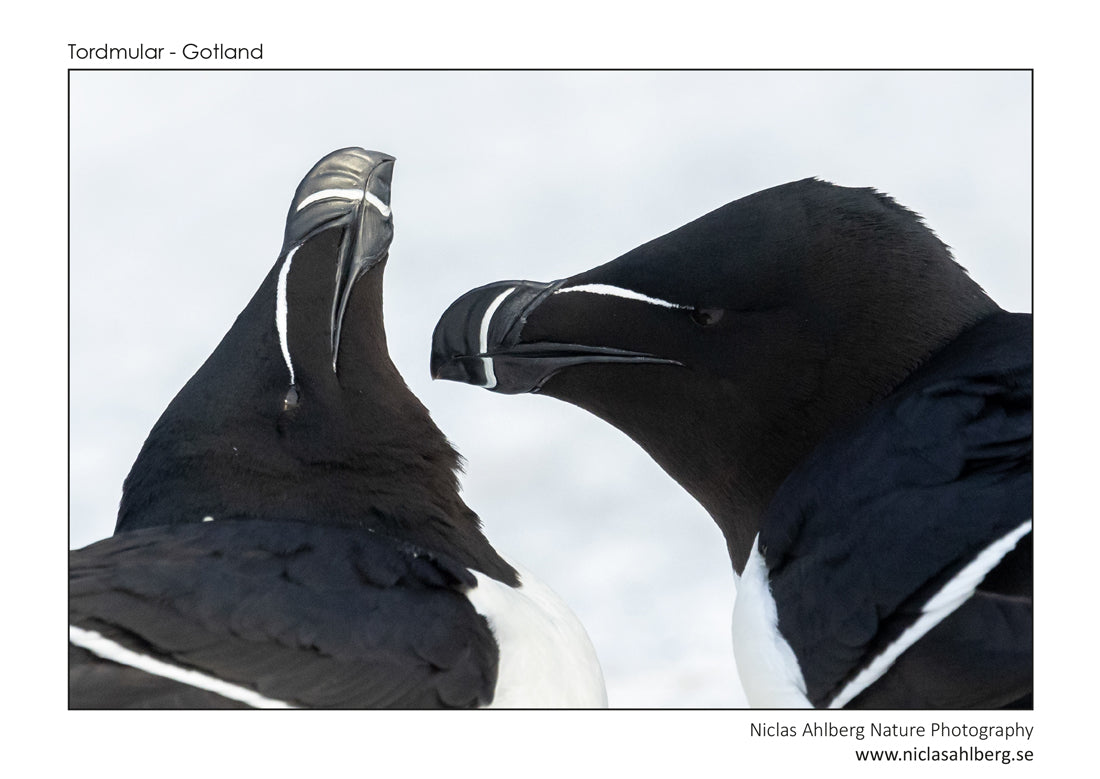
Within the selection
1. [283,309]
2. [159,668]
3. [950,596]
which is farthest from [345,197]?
[950,596]

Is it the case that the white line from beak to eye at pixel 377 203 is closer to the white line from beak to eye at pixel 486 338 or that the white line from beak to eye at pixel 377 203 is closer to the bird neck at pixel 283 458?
the bird neck at pixel 283 458

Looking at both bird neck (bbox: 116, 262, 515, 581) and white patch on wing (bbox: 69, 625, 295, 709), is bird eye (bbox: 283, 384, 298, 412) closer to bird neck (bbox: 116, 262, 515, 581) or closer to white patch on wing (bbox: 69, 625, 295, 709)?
bird neck (bbox: 116, 262, 515, 581)

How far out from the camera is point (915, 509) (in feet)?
8.80

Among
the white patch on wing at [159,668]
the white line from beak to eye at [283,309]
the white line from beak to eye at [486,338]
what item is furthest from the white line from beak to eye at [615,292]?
the white patch on wing at [159,668]

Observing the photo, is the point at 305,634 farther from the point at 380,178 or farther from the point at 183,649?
the point at 380,178

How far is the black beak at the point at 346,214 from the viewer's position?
3.62 metres

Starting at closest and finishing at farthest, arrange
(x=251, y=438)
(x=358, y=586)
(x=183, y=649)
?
1. (x=183, y=649)
2. (x=358, y=586)
3. (x=251, y=438)

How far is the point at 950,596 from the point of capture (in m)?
2.54

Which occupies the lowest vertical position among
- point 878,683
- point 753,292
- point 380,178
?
point 878,683

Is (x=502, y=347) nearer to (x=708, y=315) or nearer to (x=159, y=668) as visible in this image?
(x=708, y=315)

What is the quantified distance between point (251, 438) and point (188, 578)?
0.63 metres

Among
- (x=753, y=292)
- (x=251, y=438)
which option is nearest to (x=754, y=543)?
(x=753, y=292)

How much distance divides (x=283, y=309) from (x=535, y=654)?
111 centimetres

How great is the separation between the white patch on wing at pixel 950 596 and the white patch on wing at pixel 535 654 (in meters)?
0.83
